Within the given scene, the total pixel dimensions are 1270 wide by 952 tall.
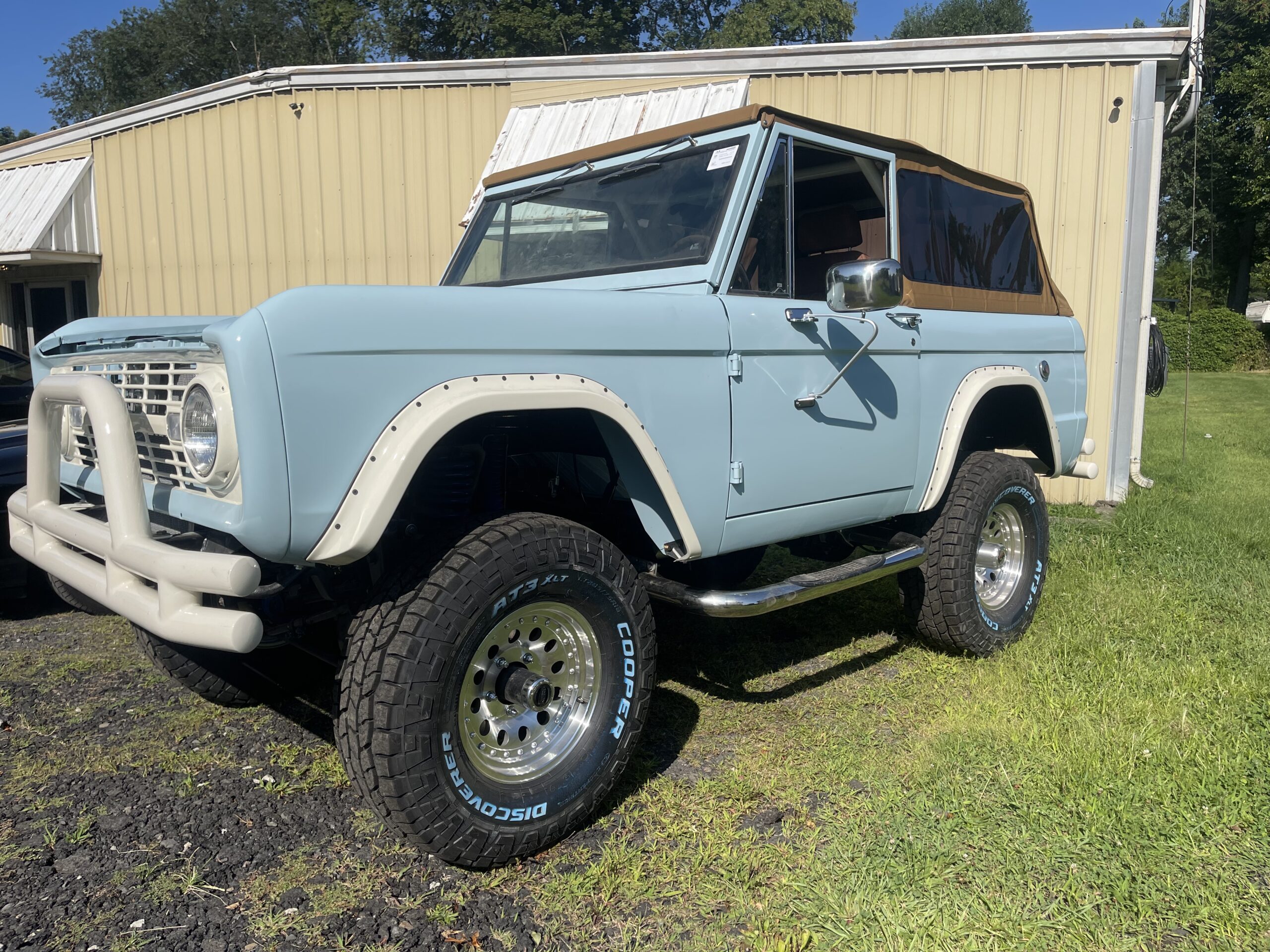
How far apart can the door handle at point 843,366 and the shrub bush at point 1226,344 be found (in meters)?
26.7

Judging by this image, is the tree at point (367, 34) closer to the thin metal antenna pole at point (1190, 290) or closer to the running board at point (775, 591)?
the thin metal antenna pole at point (1190, 290)

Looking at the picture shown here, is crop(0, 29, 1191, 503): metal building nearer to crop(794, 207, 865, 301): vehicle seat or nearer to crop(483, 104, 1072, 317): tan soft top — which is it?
crop(483, 104, 1072, 317): tan soft top

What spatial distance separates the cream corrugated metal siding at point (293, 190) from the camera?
28.4 ft

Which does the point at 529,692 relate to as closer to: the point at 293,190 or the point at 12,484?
the point at 12,484

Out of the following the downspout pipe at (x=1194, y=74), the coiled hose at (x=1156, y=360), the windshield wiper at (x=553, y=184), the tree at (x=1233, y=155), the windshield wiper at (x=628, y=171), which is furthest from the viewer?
the tree at (x=1233, y=155)

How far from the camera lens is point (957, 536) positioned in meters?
3.85

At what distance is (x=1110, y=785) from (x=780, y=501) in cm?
138

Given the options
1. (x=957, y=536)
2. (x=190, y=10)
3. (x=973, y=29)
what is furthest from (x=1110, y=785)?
(x=973, y=29)

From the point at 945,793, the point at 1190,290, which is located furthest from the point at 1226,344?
the point at 945,793

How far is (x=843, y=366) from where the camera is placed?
325 centimetres

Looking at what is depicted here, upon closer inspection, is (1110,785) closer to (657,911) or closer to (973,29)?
(657,911)

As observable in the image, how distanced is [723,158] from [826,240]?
36.2 inches

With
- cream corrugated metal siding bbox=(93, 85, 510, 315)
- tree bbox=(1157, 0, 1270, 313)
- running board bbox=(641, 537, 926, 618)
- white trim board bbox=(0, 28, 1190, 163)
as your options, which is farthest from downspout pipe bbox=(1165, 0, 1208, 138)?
tree bbox=(1157, 0, 1270, 313)

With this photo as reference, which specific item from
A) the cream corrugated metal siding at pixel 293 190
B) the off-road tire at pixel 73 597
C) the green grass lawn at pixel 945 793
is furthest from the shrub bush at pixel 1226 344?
the off-road tire at pixel 73 597
